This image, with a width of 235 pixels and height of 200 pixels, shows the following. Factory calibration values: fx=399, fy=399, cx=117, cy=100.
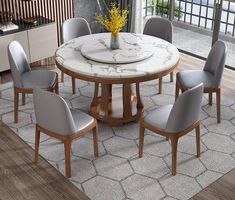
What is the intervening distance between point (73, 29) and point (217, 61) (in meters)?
1.81

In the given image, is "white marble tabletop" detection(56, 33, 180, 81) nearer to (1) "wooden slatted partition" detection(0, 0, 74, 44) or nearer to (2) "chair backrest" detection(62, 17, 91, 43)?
(2) "chair backrest" detection(62, 17, 91, 43)

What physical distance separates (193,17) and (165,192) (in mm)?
3996

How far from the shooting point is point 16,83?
4.00 metres

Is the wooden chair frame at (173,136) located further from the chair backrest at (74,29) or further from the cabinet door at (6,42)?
the cabinet door at (6,42)

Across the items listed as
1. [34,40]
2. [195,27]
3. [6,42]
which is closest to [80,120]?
[6,42]

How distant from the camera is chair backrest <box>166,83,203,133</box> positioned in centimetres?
307

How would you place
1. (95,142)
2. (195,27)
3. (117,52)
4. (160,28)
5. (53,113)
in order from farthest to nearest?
1. (195,27)
2. (160,28)
3. (117,52)
4. (95,142)
5. (53,113)

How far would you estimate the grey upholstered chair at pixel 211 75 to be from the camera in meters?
3.93

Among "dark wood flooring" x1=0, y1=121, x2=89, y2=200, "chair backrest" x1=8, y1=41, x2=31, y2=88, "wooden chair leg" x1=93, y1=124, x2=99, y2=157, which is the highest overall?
"chair backrest" x1=8, y1=41, x2=31, y2=88

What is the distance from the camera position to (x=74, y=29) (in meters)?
4.86

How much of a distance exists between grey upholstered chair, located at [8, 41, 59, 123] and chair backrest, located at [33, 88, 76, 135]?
778 millimetres

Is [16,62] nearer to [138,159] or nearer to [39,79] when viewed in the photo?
[39,79]

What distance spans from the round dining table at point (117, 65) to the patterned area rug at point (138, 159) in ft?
0.59

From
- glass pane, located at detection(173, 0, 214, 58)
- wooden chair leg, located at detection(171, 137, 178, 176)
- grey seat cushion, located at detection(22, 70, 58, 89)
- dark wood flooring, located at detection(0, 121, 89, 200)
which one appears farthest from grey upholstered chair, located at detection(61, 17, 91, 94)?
glass pane, located at detection(173, 0, 214, 58)
